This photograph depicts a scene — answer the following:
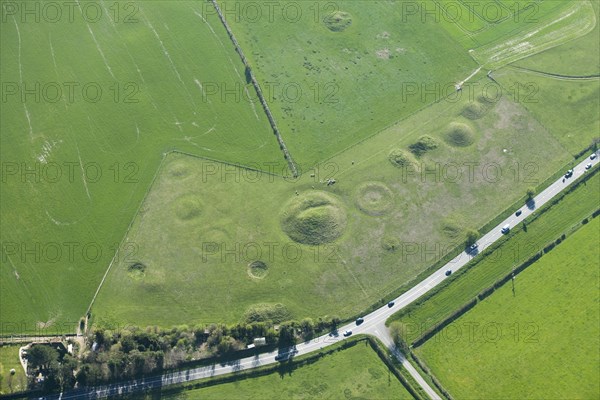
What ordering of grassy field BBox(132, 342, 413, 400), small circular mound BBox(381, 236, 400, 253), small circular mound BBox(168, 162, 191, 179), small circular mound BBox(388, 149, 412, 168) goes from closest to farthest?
grassy field BBox(132, 342, 413, 400) → small circular mound BBox(381, 236, 400, 253) → small circular mound BBox(168, 162, 191, 179) → small circular mound BBox(388, 149, 412, 168)

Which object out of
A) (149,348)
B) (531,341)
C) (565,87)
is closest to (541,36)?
(565,87)

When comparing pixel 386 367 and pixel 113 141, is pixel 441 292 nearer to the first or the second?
pixel 386 367

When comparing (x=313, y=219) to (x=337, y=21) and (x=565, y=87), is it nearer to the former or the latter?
(x=337, y=21)

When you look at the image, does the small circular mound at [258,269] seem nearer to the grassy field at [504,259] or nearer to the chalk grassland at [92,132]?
the chalk grassland at [92,132]

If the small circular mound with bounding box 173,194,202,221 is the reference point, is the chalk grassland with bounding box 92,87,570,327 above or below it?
below

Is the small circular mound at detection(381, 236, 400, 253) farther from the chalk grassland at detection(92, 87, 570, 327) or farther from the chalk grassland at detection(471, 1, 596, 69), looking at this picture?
the chalk grassland at detection(471, 1, 596, 69)

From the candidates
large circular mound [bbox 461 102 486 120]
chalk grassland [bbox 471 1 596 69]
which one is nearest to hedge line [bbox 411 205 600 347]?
large circular mound [bbox 461 102 486 120]

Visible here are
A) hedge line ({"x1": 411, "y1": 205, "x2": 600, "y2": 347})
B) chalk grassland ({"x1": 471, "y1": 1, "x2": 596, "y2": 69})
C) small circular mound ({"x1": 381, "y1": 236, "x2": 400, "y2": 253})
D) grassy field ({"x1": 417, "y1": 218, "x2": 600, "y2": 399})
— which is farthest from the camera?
chalk grassland ({"x1": 471, "y1": 1, "x2": 596, "y2": 69})
